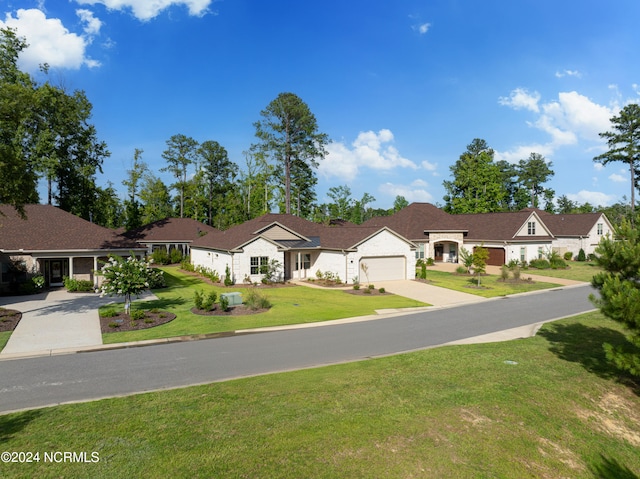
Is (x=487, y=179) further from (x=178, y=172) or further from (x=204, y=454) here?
(x=204, y=454)

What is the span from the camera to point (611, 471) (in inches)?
264

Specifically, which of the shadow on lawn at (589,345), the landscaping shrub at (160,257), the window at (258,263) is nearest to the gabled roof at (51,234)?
the window at (258,263)

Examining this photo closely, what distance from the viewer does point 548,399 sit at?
8.73 meters

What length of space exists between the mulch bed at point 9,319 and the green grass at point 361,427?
34.0 feet


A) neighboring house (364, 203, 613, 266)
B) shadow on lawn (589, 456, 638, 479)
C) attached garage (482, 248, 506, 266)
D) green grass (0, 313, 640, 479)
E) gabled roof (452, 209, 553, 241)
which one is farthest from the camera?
gabled roof (452, 209, 553, 241)

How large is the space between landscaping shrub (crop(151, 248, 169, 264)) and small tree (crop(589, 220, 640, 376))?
4241 cm

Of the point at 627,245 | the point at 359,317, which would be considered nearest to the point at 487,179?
the point at 359,317

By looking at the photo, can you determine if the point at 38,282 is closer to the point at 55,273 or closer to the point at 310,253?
the point at 55,273

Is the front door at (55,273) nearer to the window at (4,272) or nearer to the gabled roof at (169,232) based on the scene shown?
the window at (4,272)

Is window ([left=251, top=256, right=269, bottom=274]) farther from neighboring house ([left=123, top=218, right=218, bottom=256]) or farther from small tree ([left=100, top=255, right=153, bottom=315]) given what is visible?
neighboring house ([left=123, top=218, right=218, bottom=256])

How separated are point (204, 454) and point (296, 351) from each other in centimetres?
690

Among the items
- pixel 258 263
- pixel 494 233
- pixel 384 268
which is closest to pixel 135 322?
pixel 258 263

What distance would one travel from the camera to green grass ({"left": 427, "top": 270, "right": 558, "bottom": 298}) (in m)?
26.0

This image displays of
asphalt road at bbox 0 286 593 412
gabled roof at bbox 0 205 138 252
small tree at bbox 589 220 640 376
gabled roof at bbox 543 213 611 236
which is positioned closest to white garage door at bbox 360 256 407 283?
asphalt road at bbox 0 286 593 412
